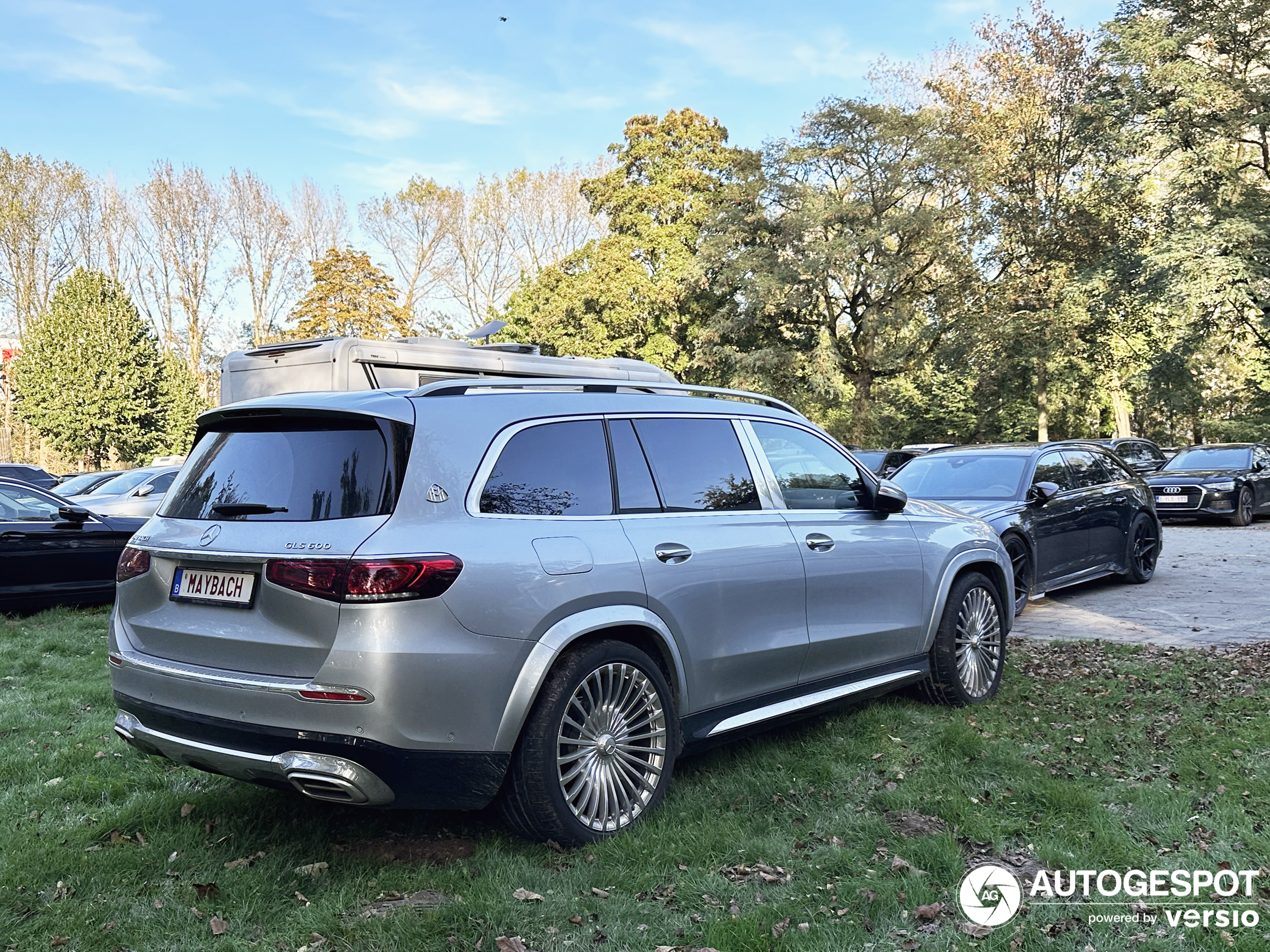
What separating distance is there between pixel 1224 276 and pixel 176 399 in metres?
32.9

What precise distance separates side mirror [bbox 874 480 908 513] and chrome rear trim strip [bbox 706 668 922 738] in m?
0.87

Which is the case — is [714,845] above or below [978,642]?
below

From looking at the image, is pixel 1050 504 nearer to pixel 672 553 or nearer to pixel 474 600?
pixel 672 553

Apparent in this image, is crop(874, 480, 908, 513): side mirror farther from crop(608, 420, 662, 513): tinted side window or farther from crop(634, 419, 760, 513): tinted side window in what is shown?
crop(608, 420, 662, 513): tinted side window

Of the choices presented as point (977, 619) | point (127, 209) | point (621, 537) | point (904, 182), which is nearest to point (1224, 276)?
point (904, 182)

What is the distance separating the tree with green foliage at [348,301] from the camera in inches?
1683

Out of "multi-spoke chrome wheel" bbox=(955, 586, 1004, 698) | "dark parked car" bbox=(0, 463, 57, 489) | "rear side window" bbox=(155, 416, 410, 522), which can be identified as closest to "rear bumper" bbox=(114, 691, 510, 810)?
"rear side window" bbox=(155, 416, 410, 522)

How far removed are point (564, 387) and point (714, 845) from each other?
75.9 inches

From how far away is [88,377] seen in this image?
34.4 meters

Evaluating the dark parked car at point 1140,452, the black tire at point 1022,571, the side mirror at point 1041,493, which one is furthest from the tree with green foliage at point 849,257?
the black tire at point 1022,571

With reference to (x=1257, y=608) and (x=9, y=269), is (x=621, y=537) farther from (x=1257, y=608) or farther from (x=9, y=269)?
(x=9, y=269)

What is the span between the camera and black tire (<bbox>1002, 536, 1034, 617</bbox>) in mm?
9023

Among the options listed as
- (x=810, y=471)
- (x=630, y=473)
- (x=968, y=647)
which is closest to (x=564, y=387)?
(x=630, y=473)

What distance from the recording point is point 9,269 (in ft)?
131
